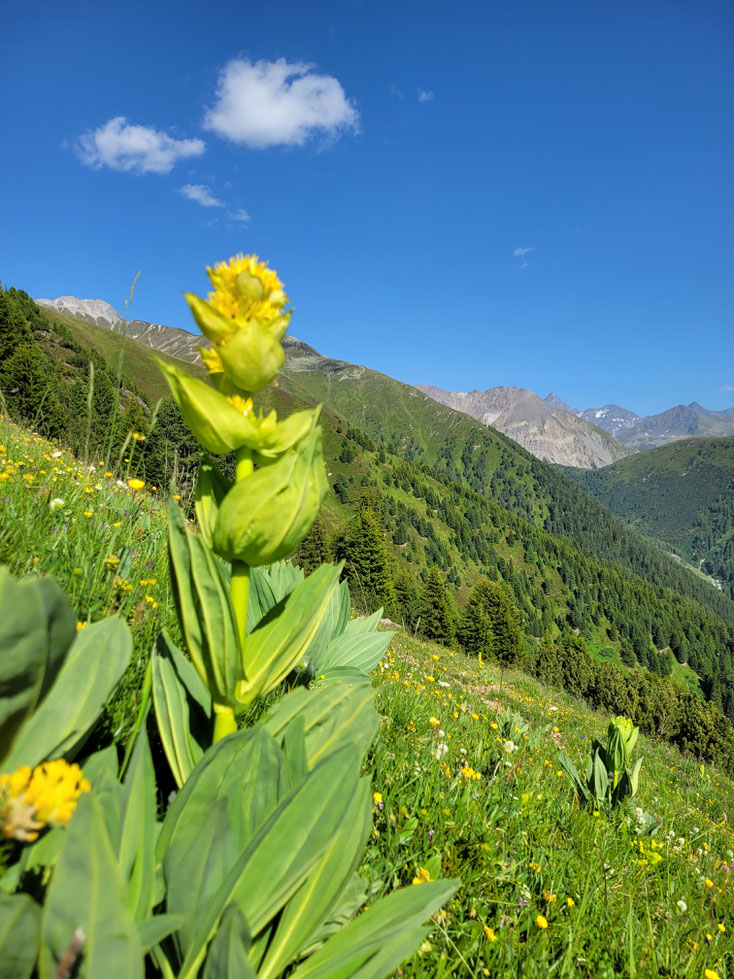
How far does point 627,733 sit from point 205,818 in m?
4.20

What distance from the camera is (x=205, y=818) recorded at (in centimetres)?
97

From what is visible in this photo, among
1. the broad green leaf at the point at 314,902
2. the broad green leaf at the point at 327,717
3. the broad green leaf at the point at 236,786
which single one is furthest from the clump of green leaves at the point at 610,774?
the broad green leaf at the point at 236,786

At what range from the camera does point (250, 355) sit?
1.14 meters

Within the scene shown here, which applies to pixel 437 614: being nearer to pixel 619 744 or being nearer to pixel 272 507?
pixel 619 744

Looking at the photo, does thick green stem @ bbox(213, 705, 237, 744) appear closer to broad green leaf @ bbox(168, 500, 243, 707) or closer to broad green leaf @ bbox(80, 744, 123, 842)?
broad green leaf @ bbox(168, 500, 243, 707)

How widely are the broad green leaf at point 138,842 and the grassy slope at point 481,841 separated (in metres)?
0.54

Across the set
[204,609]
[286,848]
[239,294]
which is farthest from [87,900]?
[239,294]

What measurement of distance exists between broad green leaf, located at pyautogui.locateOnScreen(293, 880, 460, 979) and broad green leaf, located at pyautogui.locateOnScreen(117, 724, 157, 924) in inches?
15.1

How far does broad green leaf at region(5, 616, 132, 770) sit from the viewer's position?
3.17ft

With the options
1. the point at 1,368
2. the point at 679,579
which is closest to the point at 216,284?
the point at 1,368

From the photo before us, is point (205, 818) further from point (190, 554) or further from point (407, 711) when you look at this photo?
point (407, 711)

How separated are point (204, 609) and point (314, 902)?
2.16ft

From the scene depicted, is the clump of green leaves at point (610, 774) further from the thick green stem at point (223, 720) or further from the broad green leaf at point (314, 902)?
the thick green stem at point (223, 720)

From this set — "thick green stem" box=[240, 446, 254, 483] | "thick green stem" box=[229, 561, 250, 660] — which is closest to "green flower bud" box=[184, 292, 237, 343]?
"thick green stem" box=[240, 446, 254, 483]
